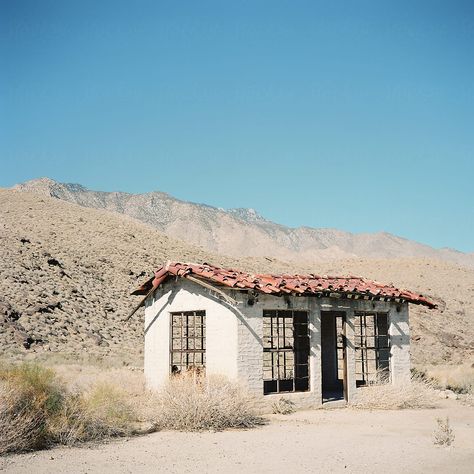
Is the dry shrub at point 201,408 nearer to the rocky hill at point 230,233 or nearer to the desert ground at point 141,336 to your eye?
the desert ground at point 141,336

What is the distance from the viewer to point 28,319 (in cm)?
2834

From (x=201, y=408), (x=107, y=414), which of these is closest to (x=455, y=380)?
(x=201, y=408)

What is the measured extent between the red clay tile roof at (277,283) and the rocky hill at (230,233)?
88205 millimetres

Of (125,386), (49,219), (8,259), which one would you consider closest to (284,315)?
(125,386)

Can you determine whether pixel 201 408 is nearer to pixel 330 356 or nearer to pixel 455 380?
pixel 330 356

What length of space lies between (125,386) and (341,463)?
8.61 meters

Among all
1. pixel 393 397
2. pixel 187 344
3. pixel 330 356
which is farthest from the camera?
pixel 330 356

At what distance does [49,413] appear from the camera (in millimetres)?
10703

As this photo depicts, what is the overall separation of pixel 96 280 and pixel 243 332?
24.0 meters

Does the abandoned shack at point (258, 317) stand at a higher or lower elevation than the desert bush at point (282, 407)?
higher

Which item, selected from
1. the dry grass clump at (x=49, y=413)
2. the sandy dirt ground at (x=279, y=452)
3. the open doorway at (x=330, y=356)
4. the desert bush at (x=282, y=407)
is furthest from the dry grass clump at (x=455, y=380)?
the dry grass clump at (x=49, y=413)

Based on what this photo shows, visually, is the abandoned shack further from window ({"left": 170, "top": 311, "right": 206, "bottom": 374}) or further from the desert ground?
the desert ground

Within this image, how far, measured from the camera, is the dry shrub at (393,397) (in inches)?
633

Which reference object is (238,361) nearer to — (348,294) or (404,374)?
(348,294)
